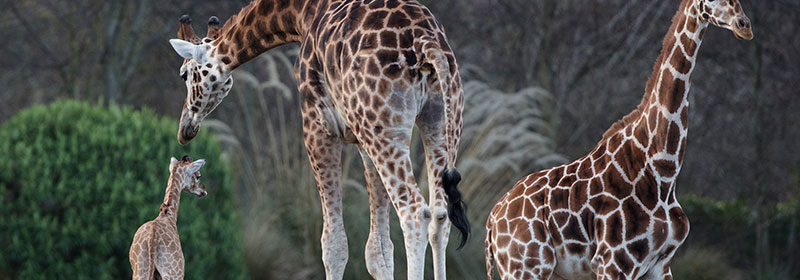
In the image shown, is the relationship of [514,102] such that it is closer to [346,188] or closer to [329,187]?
[346,188]

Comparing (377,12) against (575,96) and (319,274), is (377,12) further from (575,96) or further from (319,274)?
(575,96)

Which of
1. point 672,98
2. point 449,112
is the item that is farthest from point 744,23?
point 449,112

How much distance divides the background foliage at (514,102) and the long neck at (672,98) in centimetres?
433

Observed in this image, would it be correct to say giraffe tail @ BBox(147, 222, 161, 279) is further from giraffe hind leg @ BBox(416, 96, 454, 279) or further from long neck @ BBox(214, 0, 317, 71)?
giraffe hind leg @ BBox(416, 96, 454, 279)

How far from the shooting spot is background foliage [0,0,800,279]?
7391 mm

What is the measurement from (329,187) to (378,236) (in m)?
0.28

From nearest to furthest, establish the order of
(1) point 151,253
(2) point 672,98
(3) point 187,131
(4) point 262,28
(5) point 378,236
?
(2) point 672,98
(1) point 151,253
(5) point 378,236
(4) point 262,28
(3) point 187,131

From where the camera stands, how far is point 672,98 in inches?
107

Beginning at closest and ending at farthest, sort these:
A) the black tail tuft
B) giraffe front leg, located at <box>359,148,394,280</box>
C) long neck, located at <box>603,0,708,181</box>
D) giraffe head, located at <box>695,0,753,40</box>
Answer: giraffe head, located at <box>695,0,753,40</box> → long neck, located at <box>603,0,708,181</box> → the black tail tuft → giraffe front leg, located at <box>359,148,394,280</box>

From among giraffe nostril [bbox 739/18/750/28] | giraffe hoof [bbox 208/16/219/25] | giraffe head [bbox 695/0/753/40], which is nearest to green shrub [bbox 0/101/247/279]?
giraffe hoof [bbox 208/16/219/25]

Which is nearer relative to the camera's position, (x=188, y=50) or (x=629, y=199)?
(x=629, y=199)

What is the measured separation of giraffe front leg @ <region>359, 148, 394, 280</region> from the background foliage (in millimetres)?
3450

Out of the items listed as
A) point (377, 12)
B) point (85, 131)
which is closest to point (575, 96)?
point (85, 131)

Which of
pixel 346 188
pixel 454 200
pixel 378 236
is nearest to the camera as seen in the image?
pixel 454 200
